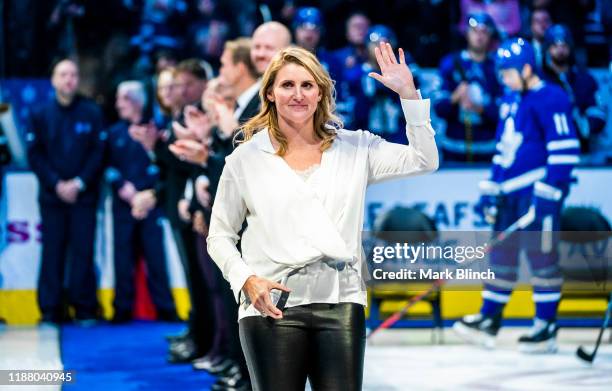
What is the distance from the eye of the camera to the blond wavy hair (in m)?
3.42

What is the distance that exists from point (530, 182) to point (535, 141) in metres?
0.29

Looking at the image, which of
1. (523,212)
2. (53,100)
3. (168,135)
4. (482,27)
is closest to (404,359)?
(523,212)

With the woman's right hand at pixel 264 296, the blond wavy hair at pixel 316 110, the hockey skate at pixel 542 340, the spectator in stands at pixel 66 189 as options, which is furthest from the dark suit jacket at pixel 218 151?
the spectator in stands at pixel 66 189

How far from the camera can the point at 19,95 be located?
9.58 m

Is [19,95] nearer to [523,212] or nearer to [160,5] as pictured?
[160,5]

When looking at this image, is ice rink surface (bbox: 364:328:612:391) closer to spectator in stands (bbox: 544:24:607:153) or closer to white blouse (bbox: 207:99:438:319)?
spectator in stands (bbox: 544:24:607:153)

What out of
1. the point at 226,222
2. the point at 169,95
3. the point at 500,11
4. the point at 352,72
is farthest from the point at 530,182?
the point at 226,222

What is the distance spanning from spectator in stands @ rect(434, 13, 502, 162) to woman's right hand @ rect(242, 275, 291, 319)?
6.18m

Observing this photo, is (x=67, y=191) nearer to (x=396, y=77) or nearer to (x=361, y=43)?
(x=361, y=43)

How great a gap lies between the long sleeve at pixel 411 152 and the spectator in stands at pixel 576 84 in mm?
5952

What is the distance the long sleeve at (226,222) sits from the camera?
345 centimetres

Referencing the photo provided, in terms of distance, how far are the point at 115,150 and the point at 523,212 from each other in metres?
3.63

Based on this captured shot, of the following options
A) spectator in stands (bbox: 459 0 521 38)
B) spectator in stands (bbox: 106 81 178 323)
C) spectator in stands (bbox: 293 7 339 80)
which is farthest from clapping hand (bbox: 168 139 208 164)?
spectator in stands (bbox: 459 0 521 38)

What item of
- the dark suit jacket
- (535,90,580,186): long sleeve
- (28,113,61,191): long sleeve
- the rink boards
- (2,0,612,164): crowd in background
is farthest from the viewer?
(28,113,61,191): long sleeve
